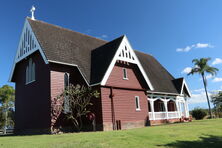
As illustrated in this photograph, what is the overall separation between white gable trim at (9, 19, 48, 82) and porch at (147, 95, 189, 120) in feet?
44.9

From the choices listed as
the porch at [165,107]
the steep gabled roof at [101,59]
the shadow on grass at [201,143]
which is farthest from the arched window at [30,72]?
the shadow on grass at [201,143]

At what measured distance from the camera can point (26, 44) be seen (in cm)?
2125

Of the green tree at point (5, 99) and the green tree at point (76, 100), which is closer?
the green tree at point (76, 100)

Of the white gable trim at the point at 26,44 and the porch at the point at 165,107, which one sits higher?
the white gable trim at the point at 26,44

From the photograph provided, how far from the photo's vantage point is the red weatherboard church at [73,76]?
58.7ft

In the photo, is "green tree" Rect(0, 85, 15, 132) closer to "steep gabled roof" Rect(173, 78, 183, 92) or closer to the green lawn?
"steep gabled roof" Rect(173, 78, 183, 92)

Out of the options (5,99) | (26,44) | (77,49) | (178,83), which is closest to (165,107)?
(178,83)

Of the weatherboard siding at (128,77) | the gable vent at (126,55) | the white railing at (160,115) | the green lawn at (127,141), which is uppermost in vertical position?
the gable vent at (126,55)

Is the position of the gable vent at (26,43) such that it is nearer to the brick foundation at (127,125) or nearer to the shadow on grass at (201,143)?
the brick foundation at (127,125)

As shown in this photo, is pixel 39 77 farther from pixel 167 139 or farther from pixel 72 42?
pixel 167 139

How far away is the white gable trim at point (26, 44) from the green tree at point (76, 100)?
482 centimetres

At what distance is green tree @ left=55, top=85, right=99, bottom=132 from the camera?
1742cm

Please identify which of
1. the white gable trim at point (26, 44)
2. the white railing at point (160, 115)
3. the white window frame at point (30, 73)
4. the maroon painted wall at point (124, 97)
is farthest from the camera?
the white railing at point (160, 115)

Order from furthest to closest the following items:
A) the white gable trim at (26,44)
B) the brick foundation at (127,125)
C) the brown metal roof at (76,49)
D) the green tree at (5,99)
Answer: the green tree at (5,99), the white gable trim at (26,44), the brown metal roof at (76,49), the brick foundation at (127,125)
